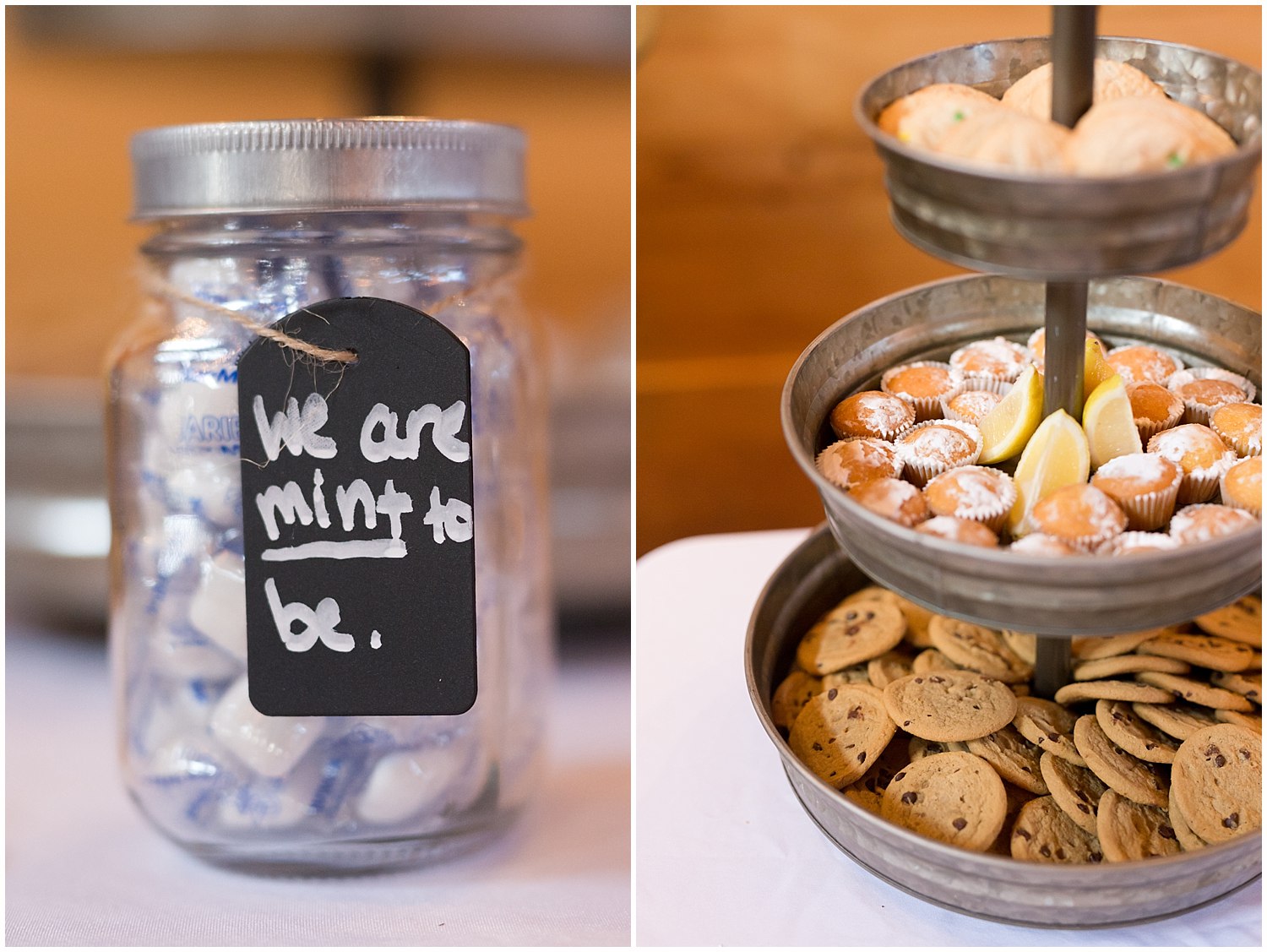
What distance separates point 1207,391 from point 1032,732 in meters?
0.21

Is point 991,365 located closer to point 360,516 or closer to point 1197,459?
point 1197,459

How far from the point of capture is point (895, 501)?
0.52m

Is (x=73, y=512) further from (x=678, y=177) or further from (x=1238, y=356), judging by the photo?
(x=678, y=177)

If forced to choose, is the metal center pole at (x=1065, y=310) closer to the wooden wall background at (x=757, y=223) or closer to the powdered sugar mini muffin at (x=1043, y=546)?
the powdered sugar mini muffin at (x=1043, y=546)

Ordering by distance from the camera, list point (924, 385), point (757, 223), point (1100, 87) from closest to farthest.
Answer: point (1100, 87)
point (924, 385)
point (757, 223)

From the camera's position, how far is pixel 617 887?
68 centimetres

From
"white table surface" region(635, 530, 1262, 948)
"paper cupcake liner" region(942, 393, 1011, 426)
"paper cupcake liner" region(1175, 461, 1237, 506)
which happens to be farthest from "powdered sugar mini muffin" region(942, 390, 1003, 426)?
"white table surface" region(635, 530, 1262, 948)

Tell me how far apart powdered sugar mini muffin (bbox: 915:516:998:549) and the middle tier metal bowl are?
2 cm

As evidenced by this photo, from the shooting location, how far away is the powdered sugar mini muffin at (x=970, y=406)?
60 centimetres

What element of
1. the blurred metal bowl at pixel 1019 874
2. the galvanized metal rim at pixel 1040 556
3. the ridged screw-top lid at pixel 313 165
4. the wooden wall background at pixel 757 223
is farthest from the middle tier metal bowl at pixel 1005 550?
the wooden wall background at pixel 757 223

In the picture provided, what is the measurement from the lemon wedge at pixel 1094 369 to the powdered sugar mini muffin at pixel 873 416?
0.31ft

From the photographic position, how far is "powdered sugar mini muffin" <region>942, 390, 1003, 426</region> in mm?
601

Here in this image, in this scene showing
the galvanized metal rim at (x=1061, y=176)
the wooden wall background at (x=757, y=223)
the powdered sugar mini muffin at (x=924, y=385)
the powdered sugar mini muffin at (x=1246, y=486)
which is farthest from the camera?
the wooden wall background at (x=757, y=223)

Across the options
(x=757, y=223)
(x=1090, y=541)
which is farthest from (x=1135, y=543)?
(x=757, y=223)
